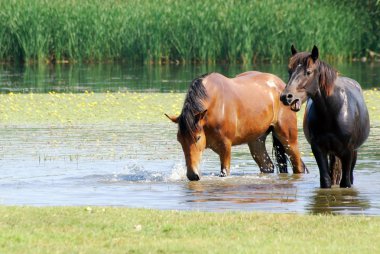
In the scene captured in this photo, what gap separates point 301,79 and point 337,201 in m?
1.34

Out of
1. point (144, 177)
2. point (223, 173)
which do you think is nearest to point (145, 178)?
point (144, 177)

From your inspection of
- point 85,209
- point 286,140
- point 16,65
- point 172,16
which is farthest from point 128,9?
point 85,209

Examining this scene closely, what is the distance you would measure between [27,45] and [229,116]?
2222cm

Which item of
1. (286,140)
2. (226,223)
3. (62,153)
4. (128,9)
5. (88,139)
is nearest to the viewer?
(226,223)

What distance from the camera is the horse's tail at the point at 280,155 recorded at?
46.8 ft

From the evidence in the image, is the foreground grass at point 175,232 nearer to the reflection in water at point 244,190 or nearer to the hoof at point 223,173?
the reflection in water at point 244,190

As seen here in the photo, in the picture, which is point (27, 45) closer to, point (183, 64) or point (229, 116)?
point (183, 64)

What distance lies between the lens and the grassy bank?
1939cm

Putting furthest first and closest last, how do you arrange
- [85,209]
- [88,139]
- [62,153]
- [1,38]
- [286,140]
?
[1,38]
[88,139]
[62,153]
[286,140]
[85,209]

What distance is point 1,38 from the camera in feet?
113

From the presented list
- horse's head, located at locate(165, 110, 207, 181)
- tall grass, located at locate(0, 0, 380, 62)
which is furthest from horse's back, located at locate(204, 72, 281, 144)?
tall grass, located at locate(0, 0, 380, 62)

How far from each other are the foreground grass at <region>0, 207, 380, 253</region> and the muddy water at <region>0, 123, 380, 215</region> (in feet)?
3.59

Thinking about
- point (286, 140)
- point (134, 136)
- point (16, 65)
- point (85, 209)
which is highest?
point (85, 209)

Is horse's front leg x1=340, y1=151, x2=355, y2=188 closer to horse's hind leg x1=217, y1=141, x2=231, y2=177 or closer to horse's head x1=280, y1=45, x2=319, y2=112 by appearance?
horse's head x1=280, y1=45, x2=319, y2=112
